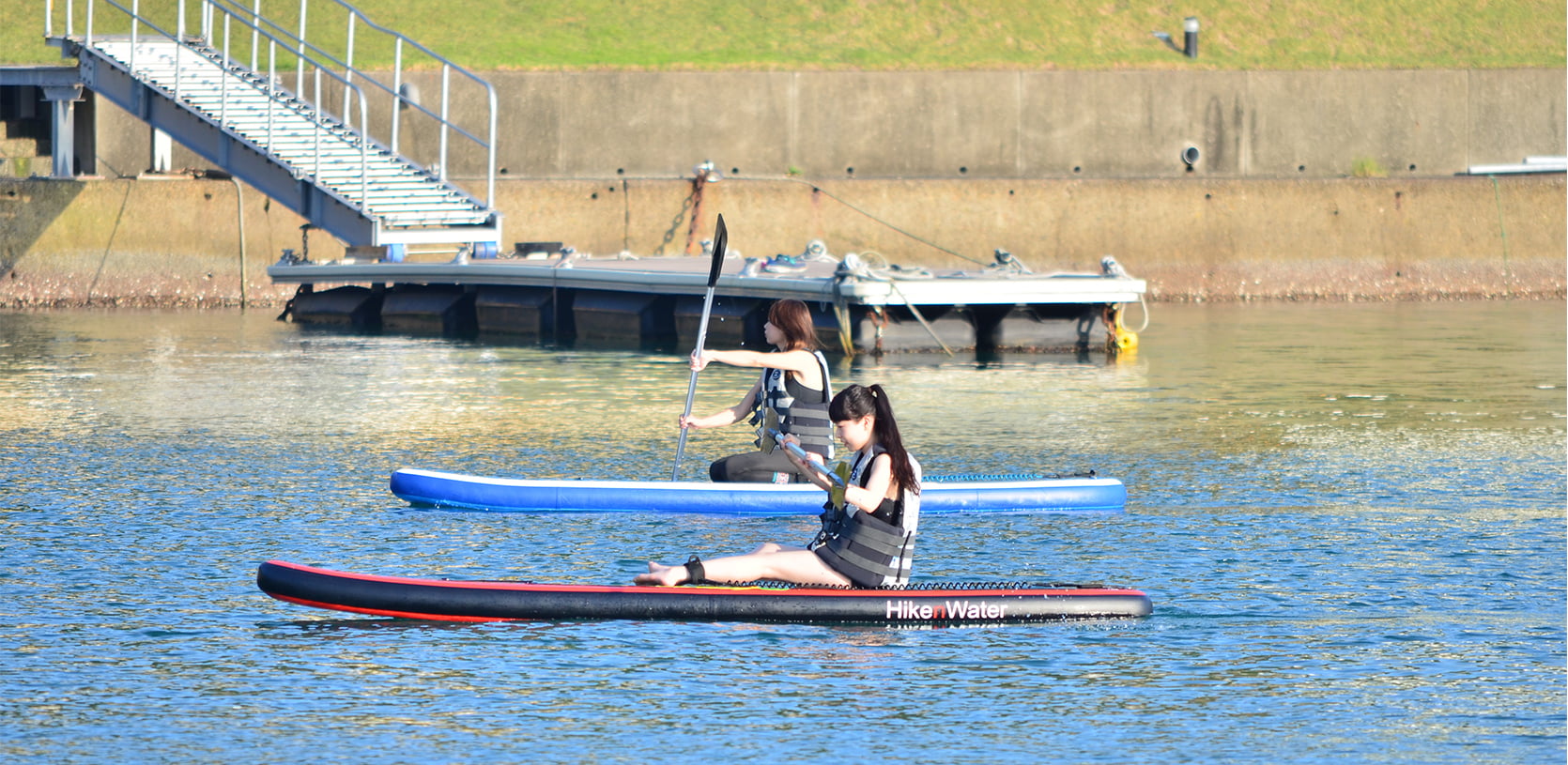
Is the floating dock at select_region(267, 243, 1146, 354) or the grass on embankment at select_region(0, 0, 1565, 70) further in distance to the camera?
the grass on embankment at select_region(0, 0, 1565, 70)

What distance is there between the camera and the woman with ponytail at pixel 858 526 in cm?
932

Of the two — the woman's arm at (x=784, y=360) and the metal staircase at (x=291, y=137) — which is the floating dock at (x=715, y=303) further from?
the woman's arm at (x=784, y=360)

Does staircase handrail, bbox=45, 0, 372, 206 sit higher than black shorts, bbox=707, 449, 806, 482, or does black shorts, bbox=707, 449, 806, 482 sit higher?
staircase handrail, bbox=45, 0, 372, 206

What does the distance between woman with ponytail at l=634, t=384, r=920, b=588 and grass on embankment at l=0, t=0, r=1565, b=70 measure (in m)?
26.5

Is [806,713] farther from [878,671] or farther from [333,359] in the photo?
[333,359]

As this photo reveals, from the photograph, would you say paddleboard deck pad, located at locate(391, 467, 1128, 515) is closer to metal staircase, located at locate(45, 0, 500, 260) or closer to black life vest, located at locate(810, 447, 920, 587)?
black life vest, located at locate(810, 447, 920, 587)

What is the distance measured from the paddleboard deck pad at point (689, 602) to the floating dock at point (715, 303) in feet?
48.1

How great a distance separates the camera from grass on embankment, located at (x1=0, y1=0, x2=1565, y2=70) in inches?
1436

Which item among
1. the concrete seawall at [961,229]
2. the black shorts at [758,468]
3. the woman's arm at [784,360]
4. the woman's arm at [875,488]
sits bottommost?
the black shorts at [758,468]

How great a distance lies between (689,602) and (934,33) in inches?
1182

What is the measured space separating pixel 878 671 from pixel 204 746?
2.83m

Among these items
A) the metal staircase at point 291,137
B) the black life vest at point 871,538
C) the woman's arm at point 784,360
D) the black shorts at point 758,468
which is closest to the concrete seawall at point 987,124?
the metal staircase at point 291,137

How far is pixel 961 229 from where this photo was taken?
33.1 metres

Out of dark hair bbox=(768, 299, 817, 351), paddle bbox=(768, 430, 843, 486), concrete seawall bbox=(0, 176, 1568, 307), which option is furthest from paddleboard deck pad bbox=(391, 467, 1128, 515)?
concrete seawall bbox=(0, 176, 1568, 307)
